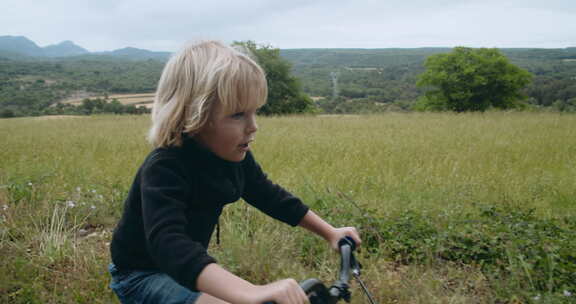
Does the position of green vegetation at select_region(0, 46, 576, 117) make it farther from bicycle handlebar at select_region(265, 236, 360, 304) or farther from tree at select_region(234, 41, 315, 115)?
bicycle handlebar at select_region(265, 236, 360, 304)

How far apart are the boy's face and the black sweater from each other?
0.22 ft

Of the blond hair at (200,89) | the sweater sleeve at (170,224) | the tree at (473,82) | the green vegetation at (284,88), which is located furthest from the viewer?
the tree at (473,82)

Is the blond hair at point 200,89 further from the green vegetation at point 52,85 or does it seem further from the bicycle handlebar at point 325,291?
the green vegetation at point 52,85

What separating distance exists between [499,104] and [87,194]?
42.6m

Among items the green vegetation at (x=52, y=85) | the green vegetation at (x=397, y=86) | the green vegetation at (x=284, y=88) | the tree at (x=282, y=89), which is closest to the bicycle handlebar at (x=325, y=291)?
the green vegetation at (x=284, y=88)

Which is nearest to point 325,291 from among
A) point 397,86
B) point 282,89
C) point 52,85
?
point 282,89

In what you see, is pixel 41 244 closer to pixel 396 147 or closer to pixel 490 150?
pixel 396 147

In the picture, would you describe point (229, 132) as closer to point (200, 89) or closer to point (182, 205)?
point (200, 89)

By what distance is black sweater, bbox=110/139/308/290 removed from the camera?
129 cm

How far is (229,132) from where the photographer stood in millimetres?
1525

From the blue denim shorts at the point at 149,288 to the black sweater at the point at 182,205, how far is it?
39 millimetres

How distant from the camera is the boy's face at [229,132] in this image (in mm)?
1519

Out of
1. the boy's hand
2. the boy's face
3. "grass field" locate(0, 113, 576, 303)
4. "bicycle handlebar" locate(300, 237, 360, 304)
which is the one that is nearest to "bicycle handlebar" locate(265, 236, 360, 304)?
"bicycle handlebar" locate(300, 237, 360, 304)

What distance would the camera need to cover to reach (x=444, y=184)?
16.4 ft
